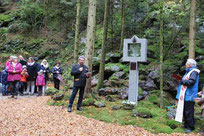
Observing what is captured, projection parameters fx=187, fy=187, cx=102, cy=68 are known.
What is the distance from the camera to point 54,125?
17.2ft

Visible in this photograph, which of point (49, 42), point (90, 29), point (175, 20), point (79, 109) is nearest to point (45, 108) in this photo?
point (79, 109)

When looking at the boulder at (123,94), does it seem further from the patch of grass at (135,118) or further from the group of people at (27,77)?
the group of people at (27,77)

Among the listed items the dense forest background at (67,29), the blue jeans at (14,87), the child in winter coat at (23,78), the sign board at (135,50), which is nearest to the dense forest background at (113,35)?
the dense forest background at (67,29)

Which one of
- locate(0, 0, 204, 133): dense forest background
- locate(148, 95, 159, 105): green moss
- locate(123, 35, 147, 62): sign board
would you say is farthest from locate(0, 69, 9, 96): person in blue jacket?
locate(148, 95, 159, 105): green moss

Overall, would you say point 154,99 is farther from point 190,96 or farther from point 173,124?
point 190,96

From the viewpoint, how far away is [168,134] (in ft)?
16.3

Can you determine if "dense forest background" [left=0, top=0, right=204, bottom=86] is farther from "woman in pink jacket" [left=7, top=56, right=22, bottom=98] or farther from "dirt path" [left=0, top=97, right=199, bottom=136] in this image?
"dirt path" [left=0, top=97, right=199, bottom=136]

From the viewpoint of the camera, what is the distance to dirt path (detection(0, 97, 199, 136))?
4.77 m

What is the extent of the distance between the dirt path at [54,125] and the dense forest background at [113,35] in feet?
12.3

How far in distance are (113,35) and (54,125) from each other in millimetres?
12013

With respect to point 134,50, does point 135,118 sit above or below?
below

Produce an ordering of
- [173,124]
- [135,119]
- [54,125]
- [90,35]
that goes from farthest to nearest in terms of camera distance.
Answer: [90,35] → [135,119] → [173,124] → [54,125]

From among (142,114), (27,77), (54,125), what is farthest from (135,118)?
(27,77)

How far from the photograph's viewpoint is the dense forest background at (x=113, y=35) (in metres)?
10.3
